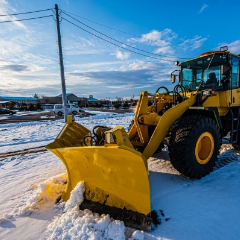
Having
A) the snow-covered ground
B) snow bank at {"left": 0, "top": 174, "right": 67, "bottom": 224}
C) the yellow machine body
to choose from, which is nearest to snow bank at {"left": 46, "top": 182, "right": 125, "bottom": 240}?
the snow-covered ground

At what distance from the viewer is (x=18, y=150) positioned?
6.41 m

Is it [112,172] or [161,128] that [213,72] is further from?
[112,172]

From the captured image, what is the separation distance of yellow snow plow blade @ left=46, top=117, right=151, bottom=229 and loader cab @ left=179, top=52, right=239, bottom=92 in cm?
303

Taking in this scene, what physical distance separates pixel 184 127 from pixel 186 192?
114 centimetres

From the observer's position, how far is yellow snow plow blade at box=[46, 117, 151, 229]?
2.46 meters

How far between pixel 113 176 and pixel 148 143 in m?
0.97

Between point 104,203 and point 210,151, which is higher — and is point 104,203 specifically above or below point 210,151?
below

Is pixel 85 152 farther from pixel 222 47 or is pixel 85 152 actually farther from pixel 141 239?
pixel 222 47

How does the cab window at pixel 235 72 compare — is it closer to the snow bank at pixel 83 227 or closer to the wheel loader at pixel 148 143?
the wheel loader at pixel 148 143

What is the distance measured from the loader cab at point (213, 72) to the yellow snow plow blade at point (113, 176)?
3.03 metres

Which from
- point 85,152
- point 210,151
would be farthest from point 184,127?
point 85,152

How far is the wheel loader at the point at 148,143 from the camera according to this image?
2.53 meters

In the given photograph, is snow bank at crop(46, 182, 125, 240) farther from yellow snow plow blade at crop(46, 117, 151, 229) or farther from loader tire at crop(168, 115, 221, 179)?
loader tire at crop(168, 115, 221, 179)

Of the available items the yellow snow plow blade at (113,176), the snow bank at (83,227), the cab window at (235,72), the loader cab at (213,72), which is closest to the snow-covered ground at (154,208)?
the snow bank at (83,227)
